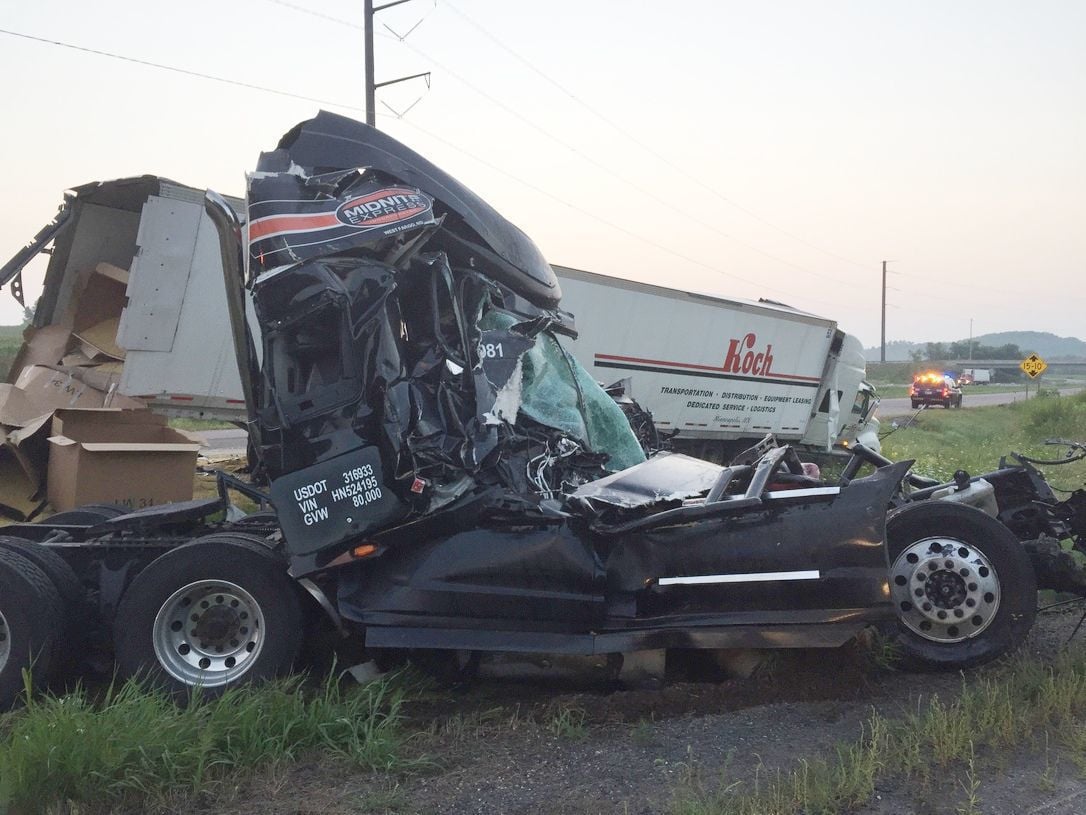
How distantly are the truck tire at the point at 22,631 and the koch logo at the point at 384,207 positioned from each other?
2279mm

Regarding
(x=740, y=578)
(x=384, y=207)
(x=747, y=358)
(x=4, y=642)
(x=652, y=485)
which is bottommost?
(x=4, y=642)

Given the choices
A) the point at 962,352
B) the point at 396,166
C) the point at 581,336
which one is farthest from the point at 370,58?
the point at 962,352

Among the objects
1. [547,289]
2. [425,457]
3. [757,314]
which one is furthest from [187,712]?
[757,314]

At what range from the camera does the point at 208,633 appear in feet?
15.8

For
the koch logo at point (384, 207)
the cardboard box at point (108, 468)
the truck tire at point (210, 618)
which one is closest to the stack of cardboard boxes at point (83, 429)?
the cardboard box at point (108, 468)

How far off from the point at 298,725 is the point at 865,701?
2.50m

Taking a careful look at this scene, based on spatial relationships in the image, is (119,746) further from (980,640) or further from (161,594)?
(980,640)

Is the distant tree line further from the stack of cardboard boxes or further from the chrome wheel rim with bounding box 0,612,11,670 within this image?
the chrome wheel rim with bounding box 0,612,11,670

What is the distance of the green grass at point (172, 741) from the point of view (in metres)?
3.77

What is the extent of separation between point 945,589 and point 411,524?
254 cm

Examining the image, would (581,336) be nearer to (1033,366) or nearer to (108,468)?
(108,468)

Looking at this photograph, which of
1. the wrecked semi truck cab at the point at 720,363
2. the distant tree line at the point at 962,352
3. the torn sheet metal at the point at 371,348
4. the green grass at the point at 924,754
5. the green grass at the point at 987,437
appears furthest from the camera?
the distant tree line at the point at 962,352

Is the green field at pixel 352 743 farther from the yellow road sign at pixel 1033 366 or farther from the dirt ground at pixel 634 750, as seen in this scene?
the yellow road sign at pixel 1033 366

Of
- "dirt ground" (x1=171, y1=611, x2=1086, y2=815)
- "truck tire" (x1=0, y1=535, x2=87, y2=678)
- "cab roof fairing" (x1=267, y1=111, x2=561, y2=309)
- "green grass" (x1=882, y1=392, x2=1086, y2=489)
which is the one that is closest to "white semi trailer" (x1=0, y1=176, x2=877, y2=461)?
"green grass" (x1=882, y1=392, x2=1086, y2=489)
